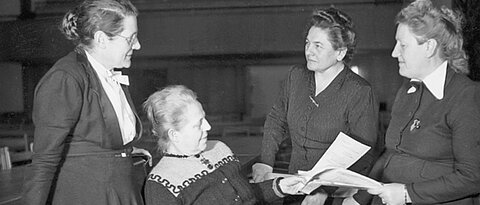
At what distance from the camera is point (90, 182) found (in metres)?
2.04

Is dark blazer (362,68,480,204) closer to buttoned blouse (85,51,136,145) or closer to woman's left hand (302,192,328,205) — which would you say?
woman's left hand (302,192,328,205)

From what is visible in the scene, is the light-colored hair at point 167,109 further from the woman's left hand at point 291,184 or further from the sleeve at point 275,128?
the sleeve at point 275,128

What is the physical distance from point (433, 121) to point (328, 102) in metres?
0.59

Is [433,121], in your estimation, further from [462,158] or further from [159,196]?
[159,196]

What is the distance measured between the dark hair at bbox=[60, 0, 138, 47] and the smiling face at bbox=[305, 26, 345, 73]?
832 millimetres

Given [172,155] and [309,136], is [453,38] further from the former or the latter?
[172,155]

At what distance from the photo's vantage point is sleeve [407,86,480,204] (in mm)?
2023

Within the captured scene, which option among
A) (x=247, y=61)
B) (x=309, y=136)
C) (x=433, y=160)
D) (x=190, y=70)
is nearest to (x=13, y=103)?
(x=190, y=70)

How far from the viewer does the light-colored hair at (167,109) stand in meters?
2.15

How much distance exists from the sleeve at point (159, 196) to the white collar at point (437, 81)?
34.9 inches

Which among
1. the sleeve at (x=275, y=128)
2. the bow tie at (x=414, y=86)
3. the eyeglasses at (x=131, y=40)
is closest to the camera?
the eyeglasses at (x=131, y=40)

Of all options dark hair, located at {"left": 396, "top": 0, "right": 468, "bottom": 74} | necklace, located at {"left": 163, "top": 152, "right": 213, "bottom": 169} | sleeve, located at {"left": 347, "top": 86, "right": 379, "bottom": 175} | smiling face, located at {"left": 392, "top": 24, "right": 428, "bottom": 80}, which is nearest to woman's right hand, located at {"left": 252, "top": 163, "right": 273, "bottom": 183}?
sleeve, located at {"left": 347, "top": 86, "right": 379, "bottom": 175}

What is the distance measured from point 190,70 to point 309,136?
3072 mm

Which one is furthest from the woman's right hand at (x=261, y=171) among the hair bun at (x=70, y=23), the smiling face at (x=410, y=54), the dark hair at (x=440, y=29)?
the hair bun at (x=70, y=23)
